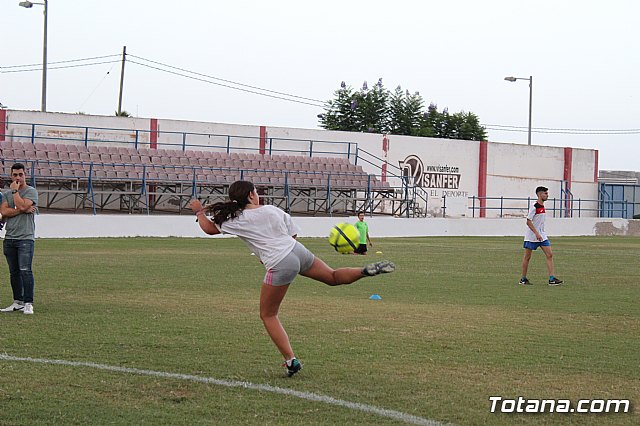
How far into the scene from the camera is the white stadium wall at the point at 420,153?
4594 centimetres

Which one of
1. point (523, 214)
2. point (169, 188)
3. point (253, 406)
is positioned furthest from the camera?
point (523, 214)

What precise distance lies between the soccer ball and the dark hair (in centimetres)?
144

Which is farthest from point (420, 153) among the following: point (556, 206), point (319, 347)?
point (319, 347)

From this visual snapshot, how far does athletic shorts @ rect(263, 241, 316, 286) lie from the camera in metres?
8.52

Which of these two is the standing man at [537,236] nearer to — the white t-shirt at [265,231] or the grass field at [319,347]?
the grass field at [319,347]

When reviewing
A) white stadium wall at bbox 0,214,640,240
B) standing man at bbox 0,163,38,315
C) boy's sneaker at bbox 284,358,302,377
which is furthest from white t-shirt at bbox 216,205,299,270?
white stadium wall at bbox 0,214,640,240

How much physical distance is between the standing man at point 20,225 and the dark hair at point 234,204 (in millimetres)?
4481

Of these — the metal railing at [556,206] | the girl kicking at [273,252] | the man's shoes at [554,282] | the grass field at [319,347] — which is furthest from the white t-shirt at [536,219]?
the metal railing at [556,206]

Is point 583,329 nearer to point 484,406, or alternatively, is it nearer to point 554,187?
point 484,406

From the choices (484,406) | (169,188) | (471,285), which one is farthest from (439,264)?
(169,188)

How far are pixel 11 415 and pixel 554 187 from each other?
56.7 metres

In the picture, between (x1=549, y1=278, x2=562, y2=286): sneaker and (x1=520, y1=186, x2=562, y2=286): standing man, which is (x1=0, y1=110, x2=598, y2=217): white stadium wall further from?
(x1=549, y1=278, x2=562, y2=286): sneaker

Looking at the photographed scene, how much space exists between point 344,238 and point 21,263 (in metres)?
4.79

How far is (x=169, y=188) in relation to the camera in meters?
44.4
